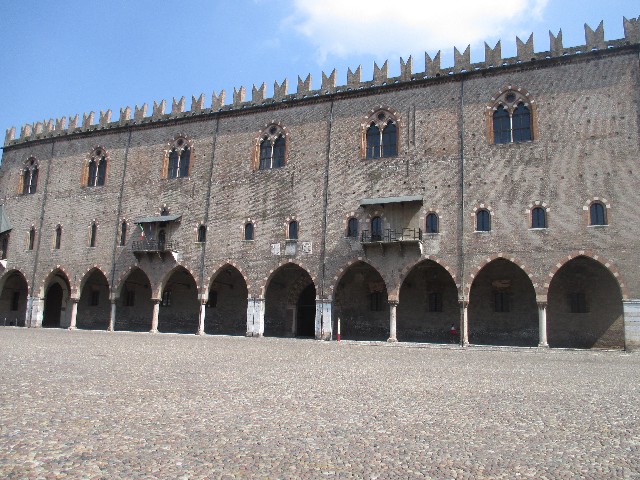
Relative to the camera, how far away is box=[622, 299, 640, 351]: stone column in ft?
68.7

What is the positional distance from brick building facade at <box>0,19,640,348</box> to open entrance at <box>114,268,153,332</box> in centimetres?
11

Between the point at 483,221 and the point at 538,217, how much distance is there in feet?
7.75

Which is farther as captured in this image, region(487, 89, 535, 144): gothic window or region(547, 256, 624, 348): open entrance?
region(487, 89, 535, 144): gothic window

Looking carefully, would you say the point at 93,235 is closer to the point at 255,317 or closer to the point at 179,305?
the point at 179,305

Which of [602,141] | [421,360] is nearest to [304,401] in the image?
[421,360]

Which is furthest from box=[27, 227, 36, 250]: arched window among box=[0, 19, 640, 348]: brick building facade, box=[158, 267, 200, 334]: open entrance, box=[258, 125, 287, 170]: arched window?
box=[258, 125, 287, 170]: arched window

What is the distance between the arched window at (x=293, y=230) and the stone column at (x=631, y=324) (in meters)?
15.4

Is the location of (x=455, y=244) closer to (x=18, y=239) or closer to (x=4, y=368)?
(x=4, y=368)

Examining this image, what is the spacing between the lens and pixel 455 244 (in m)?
24.2

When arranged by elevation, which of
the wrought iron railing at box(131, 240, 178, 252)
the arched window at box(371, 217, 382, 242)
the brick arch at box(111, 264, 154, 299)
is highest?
the arched window at box(371, 217, 382, 242)

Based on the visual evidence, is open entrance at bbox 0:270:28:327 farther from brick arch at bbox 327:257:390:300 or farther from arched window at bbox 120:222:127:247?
brick arch at bbox 327:257:390:300

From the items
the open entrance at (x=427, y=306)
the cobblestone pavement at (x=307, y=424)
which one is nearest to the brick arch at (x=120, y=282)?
the open entrance at (x=427, y=306)

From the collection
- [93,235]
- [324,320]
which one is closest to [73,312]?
[93,235]

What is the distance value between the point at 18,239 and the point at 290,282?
66.2 ft
